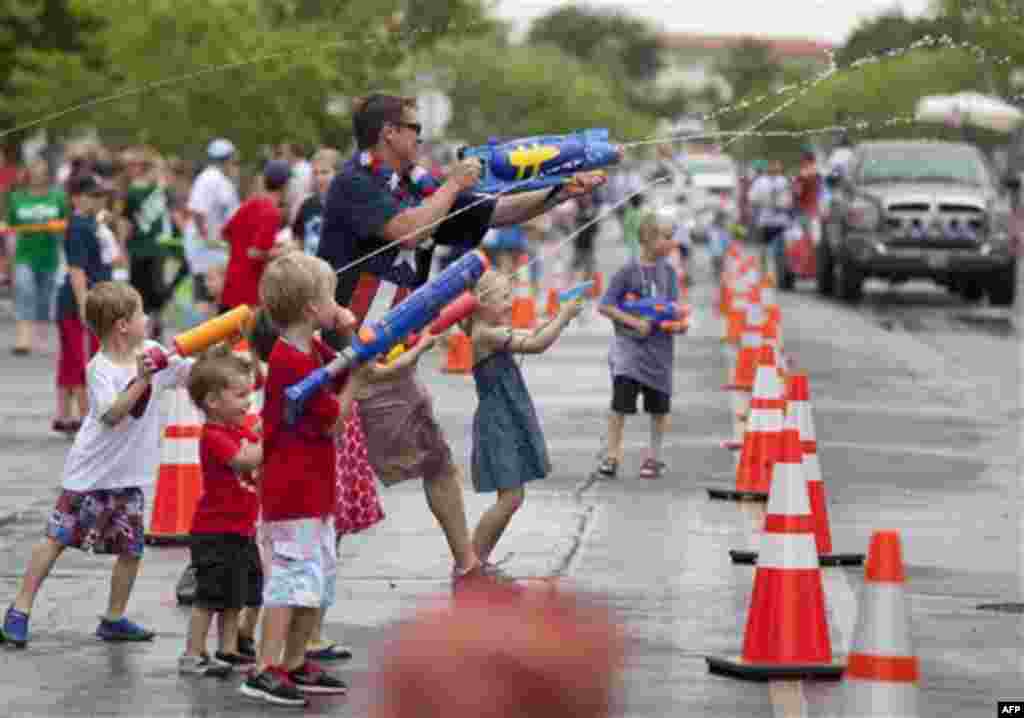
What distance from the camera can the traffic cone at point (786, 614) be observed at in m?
8.28

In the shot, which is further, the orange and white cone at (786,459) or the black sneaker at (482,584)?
the black sneaker at (482,584)

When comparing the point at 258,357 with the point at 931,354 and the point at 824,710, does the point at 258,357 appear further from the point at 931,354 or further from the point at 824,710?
the point at 931,354

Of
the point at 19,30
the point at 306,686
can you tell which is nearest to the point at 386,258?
the point at 306,686

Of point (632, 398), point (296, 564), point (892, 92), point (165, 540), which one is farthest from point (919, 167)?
point (296, 564)

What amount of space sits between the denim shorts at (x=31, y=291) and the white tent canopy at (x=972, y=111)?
14.2 m

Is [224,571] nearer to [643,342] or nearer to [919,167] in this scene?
[643,342]

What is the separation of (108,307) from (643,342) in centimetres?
590

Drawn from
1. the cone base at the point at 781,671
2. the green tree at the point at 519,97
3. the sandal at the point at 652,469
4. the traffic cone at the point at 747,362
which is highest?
the cone base at the point at 781,671

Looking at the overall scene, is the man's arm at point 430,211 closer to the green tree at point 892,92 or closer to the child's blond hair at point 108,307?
the child's blond hair at point 108,307

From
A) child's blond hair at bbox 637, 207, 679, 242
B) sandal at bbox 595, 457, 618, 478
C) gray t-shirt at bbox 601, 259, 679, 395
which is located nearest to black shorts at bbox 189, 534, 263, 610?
sandal at bbox 595, 457, 618, 478

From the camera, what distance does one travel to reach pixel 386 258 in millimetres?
9547

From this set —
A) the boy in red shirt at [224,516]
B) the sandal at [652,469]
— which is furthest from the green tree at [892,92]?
the boy in red shirt at [224,516]

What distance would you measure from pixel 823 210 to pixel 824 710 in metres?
28.3

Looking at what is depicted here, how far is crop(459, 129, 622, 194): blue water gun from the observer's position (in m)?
9.71
